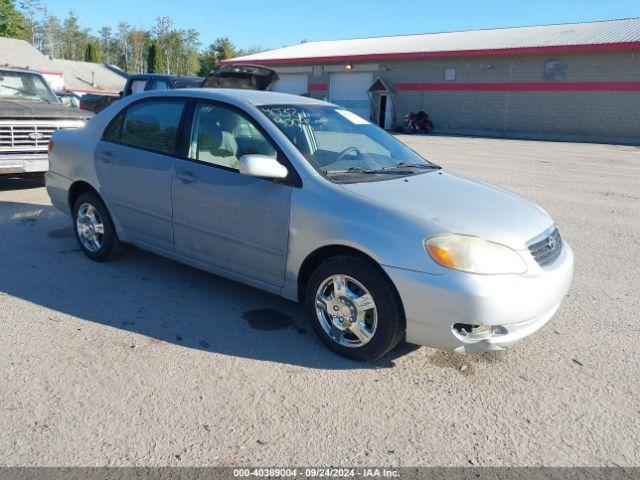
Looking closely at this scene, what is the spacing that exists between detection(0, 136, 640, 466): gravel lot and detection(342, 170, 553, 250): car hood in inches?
34.5

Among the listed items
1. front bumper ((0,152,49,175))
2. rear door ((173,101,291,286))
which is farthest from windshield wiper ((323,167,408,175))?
front bumper ((0,152,49,175))

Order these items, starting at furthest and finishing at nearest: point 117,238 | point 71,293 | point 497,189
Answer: point 117,238 < point 71,293 < point 497,189

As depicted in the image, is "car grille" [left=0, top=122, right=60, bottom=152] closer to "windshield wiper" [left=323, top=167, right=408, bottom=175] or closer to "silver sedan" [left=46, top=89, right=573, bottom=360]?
"silver sedan" [left=46, top=89, right=573, bottom=360]

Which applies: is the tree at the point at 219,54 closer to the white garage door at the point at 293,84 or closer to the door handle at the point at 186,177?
the white garage door at the point at 293,84

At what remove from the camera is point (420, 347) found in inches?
146

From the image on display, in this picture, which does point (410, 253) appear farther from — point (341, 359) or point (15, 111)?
point (15, 111)

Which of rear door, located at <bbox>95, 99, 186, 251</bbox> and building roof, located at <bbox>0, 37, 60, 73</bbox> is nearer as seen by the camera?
rear door, located at <bbox>95, 99, 186, 251</bbox>

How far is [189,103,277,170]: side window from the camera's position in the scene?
3.95m

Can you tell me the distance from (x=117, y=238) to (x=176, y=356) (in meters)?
2.02

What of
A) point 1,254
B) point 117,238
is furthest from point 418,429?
point 1,254

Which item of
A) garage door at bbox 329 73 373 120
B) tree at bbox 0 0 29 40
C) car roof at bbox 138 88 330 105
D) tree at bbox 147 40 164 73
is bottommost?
car roof at bbox 138 88 330 105

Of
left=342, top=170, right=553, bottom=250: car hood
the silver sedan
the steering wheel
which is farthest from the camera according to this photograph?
the steering wheel

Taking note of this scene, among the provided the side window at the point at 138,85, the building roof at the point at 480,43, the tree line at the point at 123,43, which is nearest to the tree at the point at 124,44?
the tree line at the point at 123,43

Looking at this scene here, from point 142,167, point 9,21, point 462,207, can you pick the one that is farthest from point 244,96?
point 9,21
